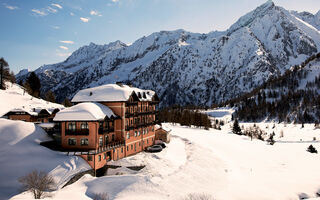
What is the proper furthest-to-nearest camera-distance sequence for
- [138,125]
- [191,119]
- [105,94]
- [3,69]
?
1. [191,119]
2. [3,69]
3. [138,125]
4. [105,94]

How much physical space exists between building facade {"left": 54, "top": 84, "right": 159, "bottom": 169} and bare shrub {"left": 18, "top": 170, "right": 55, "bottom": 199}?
9.98 meters

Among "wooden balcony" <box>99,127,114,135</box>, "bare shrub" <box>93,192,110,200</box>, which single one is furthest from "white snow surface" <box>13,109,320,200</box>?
"wooden balcony" <box>99,127,114,135</box>

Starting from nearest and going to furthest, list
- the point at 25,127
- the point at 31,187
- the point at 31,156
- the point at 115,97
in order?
the point at 31,187 < the point at 31,156 < the point at 25,127 < the point at 115,97

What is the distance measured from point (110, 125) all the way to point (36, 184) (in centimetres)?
2195

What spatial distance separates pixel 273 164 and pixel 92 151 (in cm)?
4357

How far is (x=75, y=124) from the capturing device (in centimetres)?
4747

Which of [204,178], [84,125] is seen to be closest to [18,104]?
[84,125]

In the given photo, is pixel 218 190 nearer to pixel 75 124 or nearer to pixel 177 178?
pixel 177 178

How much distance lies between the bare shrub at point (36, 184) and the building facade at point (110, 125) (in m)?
9.98

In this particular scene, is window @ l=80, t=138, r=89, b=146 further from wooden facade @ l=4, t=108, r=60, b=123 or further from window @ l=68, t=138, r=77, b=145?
wooden facade @ l=4, t=108, r=60, b=123

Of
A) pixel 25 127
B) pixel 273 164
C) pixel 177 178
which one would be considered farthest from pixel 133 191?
pixel 273 164

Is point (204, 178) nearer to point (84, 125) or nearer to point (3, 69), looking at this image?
point (84, 125)

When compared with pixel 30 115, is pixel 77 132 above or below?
below

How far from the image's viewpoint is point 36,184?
3219 cm
